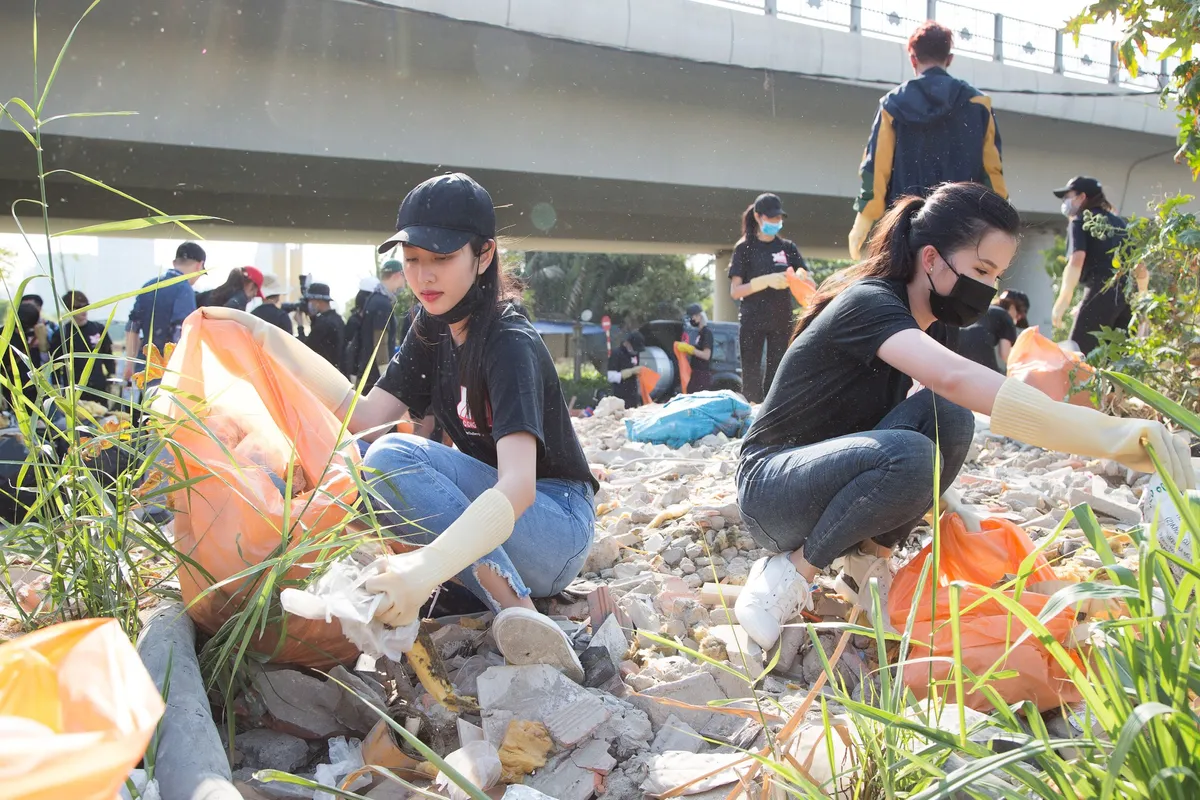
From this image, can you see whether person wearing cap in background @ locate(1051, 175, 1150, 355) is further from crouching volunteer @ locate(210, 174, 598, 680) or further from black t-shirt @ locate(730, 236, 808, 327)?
crouching volunteer @ locate(210, 174, 598, 680)

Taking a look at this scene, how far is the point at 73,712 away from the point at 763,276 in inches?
207

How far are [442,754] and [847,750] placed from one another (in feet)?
2.42

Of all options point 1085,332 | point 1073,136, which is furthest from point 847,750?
point 1073,136

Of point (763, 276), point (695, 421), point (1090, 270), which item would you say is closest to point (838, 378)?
point (695, 421)

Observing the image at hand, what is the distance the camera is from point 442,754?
1752 mm

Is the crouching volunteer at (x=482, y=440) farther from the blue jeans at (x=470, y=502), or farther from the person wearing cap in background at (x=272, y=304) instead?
the person wearing cap in background at (x=272, y=304)

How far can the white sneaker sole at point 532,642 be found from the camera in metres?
1.87

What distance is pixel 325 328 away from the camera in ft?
21.5

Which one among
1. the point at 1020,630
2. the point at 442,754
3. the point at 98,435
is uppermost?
the point at 98,435

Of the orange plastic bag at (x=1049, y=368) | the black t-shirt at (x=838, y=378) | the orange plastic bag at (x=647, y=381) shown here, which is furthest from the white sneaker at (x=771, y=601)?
the orange plastic bag at (x=647, y=381)

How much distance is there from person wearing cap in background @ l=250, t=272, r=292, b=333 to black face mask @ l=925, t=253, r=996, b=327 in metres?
4.11

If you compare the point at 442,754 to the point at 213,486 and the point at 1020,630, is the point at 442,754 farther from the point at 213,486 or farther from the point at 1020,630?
the point at 1020,630

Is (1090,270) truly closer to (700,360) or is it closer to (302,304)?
(700,360)

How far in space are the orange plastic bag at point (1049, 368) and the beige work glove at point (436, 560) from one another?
10.3ft
